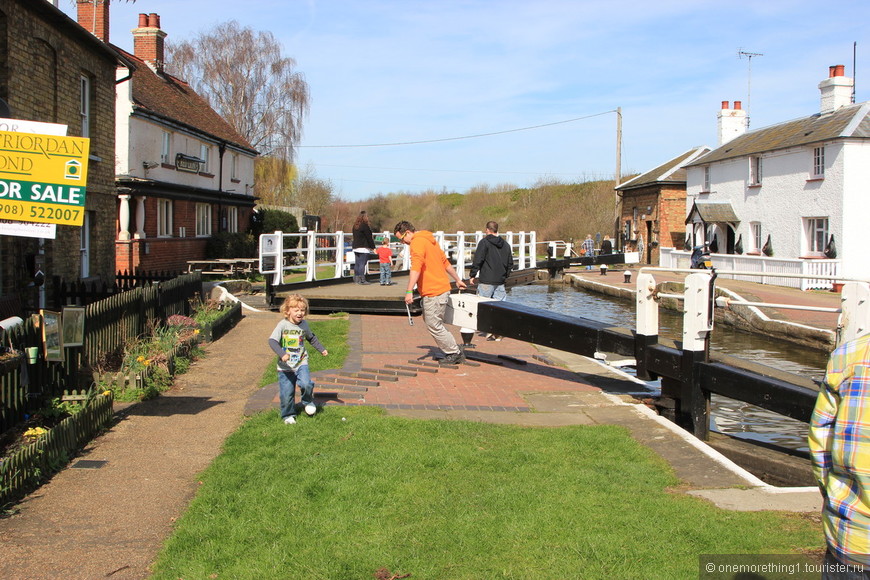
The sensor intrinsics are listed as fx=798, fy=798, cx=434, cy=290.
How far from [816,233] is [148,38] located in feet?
86.8

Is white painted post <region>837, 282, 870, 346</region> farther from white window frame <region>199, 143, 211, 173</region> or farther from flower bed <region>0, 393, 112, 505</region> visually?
white window frame <region>199, 143, 211, 173</region>

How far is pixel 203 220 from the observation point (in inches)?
A: 1193

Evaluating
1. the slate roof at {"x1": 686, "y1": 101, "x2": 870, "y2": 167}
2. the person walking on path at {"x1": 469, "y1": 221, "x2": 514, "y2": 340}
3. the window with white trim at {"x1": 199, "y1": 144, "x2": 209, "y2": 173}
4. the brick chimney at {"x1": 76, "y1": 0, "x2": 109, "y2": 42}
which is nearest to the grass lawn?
the person walking on path at {"x1": 469, "y1": 221, "x2": 514, "y2": 340}

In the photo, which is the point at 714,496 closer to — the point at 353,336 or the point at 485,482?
the point at 485,482

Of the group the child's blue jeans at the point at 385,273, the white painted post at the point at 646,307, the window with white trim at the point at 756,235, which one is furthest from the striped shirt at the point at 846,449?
the window with white trim at the point at 756,235

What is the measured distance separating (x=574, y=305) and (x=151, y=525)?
21734mm

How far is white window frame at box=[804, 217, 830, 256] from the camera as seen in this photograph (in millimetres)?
29562

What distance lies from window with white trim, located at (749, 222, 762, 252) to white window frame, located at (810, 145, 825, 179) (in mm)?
4484

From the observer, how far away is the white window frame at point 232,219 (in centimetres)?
3319

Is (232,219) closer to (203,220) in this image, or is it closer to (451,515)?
(203,220)

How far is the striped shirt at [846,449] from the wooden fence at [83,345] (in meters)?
5.81

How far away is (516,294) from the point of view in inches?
1178

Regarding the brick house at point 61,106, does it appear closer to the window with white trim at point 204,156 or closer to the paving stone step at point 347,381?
the paving stone step at point 347,381

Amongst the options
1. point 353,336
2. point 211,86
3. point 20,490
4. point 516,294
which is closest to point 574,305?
point 516,294
